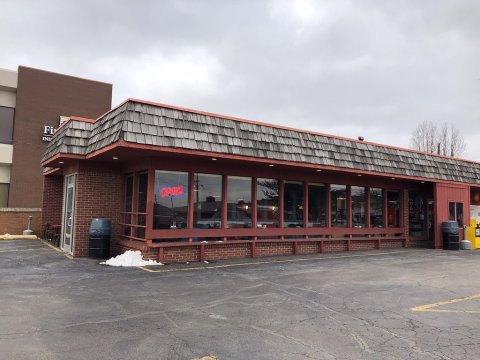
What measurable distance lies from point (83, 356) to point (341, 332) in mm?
3374

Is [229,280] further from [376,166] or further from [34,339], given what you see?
[376,166]

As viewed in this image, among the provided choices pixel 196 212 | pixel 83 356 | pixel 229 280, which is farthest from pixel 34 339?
pixel 196 212

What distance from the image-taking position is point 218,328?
5.66 m

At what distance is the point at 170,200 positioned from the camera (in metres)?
11.9

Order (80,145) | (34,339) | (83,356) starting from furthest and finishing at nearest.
Answer: (80,145)
(34,339)
(83,356)

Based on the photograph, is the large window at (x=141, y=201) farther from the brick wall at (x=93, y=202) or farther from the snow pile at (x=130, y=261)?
the brick wall at (x=93, y=202)

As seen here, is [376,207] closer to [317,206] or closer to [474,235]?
[317,206]

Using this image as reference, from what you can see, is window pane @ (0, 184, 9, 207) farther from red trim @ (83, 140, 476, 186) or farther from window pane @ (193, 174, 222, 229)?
window pane @ (193, 174, 222, 229)

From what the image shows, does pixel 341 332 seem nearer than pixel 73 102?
Yes

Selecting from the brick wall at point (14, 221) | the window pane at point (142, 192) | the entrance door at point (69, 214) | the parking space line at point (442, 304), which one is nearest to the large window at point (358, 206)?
the parking space line at point (442, 304)

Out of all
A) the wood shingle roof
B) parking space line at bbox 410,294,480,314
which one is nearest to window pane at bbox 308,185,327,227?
the wood shingle roof

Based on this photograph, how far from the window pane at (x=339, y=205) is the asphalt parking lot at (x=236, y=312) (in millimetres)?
4760

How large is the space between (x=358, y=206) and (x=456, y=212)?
18.3 feet

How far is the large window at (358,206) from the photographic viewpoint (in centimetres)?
1634
